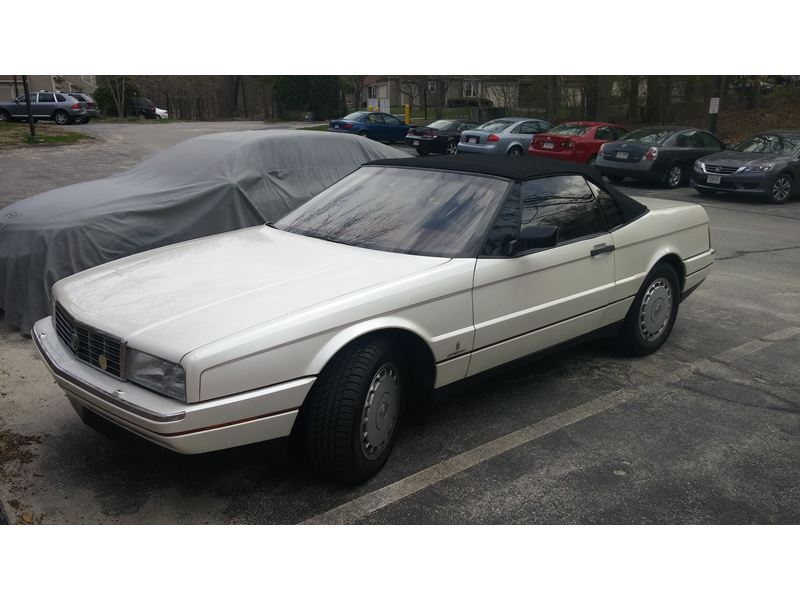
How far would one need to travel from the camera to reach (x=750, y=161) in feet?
44.1

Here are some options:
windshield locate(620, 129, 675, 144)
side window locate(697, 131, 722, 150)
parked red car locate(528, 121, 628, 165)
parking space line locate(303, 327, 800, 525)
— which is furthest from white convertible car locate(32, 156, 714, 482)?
parked red car locate(528, 121, 628, 165)

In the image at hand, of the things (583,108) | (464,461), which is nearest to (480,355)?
(464,461)

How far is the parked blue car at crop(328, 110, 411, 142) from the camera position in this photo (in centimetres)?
2595

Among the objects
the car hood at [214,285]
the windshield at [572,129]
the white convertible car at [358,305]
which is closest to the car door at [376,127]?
the windshield at [572,129]

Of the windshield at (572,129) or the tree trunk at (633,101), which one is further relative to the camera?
the tree trunk at (633,101)

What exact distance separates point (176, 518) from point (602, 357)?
10.6ft

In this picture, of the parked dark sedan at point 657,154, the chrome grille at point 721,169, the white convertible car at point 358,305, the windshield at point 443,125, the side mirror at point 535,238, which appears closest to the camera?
the white convertible car at point 358,305

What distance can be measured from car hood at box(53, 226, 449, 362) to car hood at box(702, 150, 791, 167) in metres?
11.7

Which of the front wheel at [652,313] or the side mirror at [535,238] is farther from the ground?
the side mirror at [535,238]

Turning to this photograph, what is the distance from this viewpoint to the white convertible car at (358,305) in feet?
9.57

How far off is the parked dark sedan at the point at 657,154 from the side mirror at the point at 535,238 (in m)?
12.0

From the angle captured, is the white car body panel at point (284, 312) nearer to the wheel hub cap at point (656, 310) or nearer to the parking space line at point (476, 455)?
the wheel hub cap at point (656, 310)

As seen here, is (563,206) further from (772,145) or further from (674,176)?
(674,176)

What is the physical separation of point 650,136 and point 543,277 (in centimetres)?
1287
